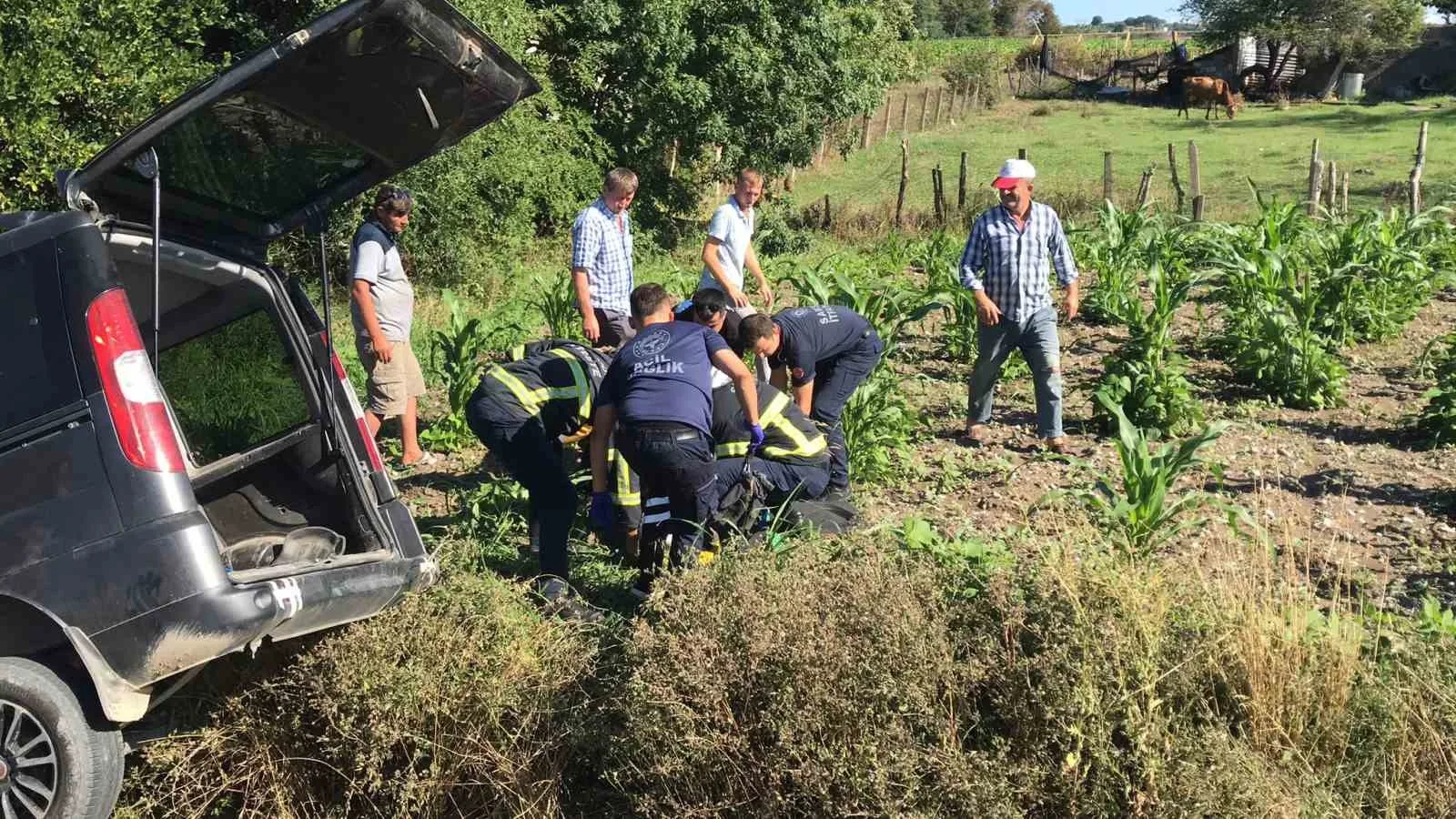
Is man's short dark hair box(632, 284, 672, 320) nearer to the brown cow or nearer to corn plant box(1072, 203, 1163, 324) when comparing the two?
corn plant box(1072, 203, 1163, 324)

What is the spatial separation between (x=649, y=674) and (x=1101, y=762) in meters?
1.31

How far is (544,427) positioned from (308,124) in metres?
1.76

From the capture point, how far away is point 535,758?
3.89 meters

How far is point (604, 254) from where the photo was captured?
7.51 m

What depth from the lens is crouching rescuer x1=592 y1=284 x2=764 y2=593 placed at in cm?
491

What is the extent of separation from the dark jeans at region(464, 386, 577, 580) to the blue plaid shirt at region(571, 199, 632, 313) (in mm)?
2135

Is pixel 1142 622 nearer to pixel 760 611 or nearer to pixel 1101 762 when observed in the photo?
pixel 1101 762

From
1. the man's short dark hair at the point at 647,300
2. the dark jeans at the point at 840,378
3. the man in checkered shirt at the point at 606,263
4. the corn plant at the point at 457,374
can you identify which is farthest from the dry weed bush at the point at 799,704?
the corn plant at the point at 457,374

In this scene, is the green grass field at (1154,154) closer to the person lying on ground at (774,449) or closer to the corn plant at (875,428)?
the corn plant at (875,428)

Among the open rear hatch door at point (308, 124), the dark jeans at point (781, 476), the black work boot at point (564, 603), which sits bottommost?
the black work boot at point (564, 603)

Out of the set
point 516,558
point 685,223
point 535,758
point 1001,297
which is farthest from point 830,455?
point 685,223

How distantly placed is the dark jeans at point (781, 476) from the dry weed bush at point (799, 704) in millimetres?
1614

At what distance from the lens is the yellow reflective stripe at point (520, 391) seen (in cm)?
542

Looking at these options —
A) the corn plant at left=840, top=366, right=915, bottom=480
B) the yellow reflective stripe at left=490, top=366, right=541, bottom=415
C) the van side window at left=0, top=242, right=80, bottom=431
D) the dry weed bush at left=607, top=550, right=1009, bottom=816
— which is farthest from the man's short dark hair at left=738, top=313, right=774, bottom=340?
the van side window at left=0, top=242, right=80, bottom=431
